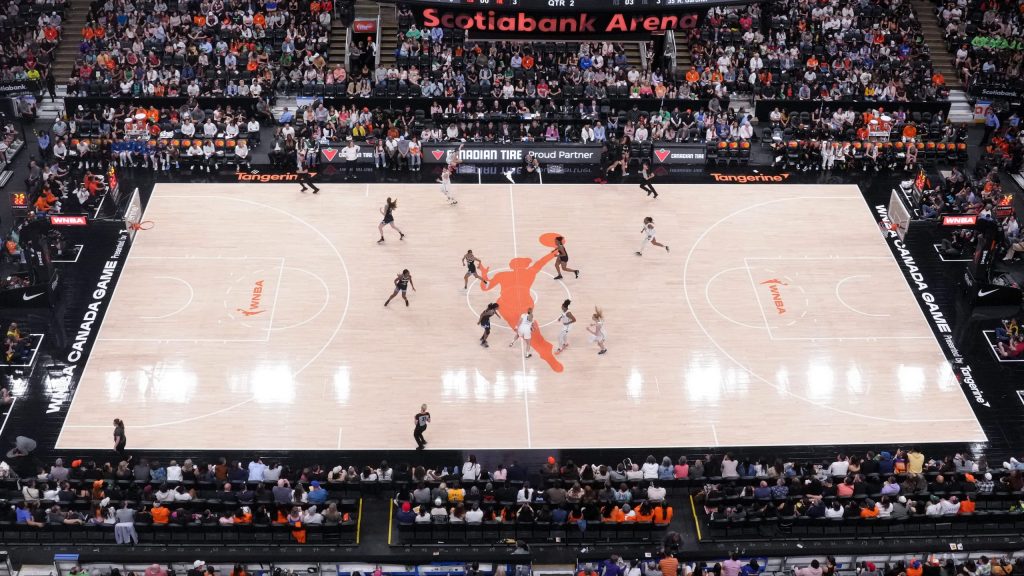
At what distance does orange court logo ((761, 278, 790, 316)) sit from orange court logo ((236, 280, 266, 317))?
16843mm

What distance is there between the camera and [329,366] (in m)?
33.2

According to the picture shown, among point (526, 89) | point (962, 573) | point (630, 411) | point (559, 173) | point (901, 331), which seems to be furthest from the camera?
point (526, 89)

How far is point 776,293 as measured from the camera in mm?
36906

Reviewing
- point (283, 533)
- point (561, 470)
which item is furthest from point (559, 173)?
point (283, 533)

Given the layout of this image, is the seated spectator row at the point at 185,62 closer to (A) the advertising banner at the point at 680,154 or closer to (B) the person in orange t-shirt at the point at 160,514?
(A) the advertising banner at the point at 680,154

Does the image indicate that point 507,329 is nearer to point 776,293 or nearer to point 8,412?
point 776,293

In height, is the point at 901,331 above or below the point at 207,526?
above

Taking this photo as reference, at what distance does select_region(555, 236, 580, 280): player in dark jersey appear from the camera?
36.4 meters

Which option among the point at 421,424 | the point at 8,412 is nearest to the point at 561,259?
the point at 421,424

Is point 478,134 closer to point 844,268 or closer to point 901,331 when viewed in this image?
point 844,268

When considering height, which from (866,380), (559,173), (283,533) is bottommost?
(283,533)

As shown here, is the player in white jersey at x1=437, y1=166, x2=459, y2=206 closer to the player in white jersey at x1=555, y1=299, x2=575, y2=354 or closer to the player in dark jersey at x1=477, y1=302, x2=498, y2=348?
the player in dark jersey at x1=477, y1=302, x2=498, y2=348

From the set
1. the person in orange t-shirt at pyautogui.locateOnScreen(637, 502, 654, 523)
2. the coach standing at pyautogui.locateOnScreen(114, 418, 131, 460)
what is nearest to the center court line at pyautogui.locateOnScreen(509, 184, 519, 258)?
the person in orange t-shirt at pyautogui.locateOnScreen(637, 502, 654, 523)

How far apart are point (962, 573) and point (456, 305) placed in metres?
17.2
